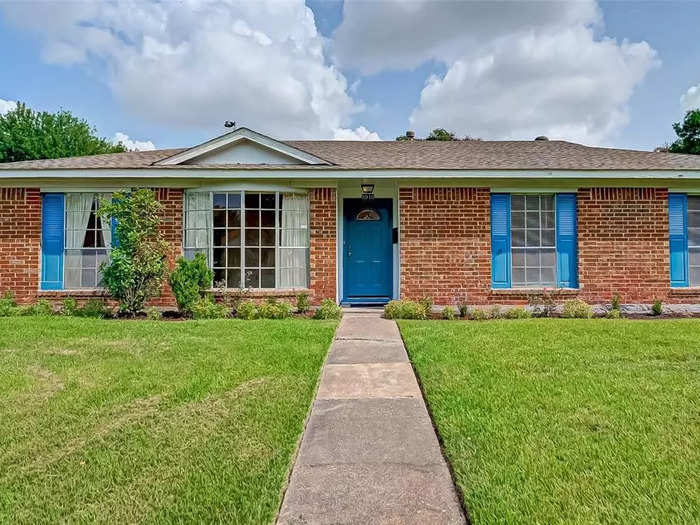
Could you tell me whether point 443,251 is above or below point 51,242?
below

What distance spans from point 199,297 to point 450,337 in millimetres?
4944

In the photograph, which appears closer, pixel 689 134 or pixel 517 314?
pixel 517 314

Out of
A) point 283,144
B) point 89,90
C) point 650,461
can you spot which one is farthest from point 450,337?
point 89,90

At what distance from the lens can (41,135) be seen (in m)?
26.7

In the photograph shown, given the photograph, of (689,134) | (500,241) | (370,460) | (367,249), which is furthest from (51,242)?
(689,134)

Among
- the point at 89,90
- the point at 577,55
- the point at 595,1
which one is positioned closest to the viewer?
the point at 595,1

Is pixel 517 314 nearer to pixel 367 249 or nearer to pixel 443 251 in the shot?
pixel 443 251

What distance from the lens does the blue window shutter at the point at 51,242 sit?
30.2 feet

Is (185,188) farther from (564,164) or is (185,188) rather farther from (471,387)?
(564,164)

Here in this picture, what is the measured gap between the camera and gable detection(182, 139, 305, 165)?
30.9 ft

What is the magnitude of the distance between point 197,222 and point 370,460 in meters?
7.65

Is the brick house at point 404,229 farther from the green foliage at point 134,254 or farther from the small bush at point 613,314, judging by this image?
the small bush at point 613,314

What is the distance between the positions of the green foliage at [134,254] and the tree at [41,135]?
22.7 meters

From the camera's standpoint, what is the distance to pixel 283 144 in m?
9.29
